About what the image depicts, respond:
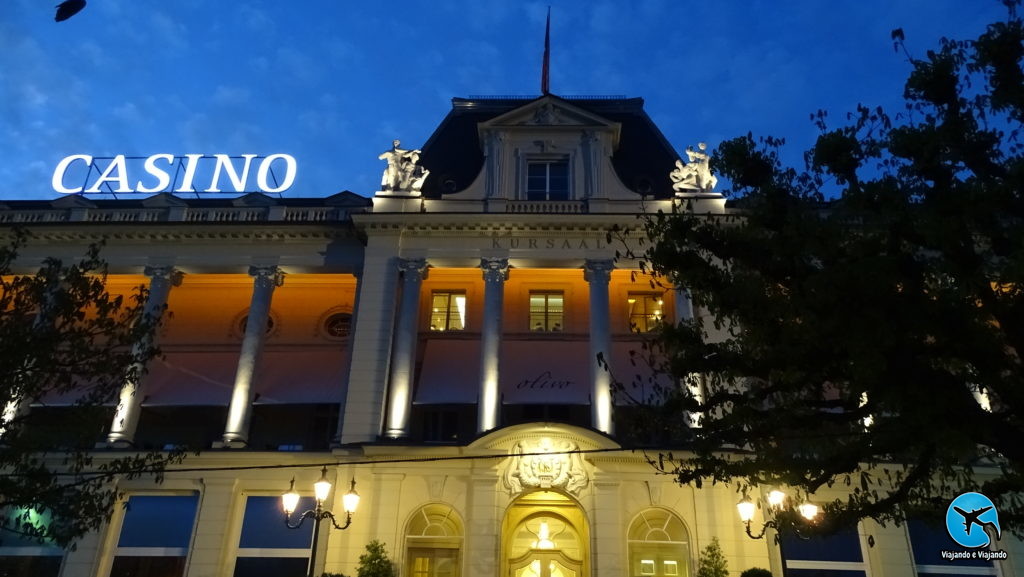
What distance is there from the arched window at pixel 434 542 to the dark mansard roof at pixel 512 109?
39.8 feet

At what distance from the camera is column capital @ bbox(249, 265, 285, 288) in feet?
85.3

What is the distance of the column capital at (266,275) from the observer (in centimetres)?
2598

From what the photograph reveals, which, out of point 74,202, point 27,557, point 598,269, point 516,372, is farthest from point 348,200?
point 27,557

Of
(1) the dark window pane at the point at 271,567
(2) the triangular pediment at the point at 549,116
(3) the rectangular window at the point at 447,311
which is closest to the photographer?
(1) the dark window pane at the point at 271,567

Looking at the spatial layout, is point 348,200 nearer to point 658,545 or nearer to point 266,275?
point 266,275

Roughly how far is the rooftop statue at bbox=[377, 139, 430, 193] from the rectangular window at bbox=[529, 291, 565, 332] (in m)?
5.91

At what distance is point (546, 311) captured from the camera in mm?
27125

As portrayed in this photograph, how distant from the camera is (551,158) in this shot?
27.6 m

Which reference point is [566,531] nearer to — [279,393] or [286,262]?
[279,393]

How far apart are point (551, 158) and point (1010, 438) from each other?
64.9 ft

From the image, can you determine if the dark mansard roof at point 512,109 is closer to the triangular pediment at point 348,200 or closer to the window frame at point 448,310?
the triangular pediment at point 348,200

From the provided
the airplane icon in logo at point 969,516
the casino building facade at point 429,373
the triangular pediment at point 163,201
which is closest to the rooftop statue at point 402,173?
the casino building facade at point 429,373

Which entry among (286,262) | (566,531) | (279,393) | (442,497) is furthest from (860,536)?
(286,262)

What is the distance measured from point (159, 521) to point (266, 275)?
872 cm
